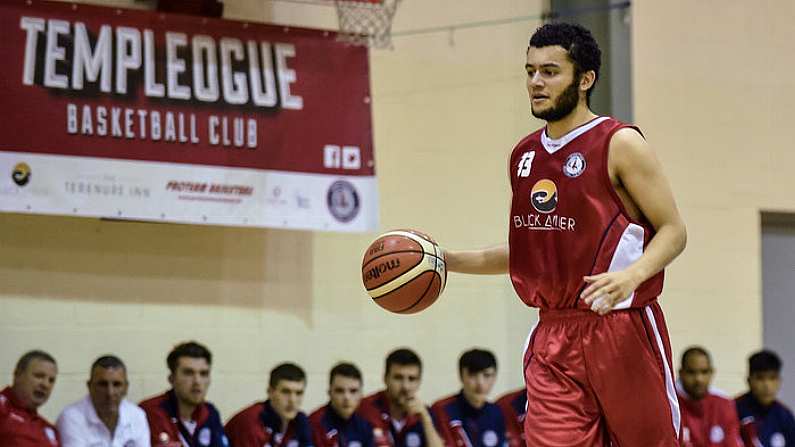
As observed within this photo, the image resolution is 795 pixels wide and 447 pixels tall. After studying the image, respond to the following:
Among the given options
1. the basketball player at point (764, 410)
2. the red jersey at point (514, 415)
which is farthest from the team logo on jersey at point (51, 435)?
the basketball player at point (764, 410)

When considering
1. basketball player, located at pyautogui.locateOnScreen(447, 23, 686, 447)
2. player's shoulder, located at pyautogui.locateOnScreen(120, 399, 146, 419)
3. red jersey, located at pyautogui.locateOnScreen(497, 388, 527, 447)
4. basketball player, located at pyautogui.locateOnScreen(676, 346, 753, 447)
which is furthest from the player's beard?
basketball player, located at pyautogui.locateOnScreen(676, 346, 753, 447)

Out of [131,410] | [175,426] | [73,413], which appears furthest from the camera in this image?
[175,426]

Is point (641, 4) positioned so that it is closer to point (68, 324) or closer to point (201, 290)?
point (201, 290)

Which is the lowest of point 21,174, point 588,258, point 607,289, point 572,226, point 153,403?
point 153,403

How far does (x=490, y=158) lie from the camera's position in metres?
9.69

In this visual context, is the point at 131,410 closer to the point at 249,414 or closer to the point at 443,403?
the point at 249,414

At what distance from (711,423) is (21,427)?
15.7 ft

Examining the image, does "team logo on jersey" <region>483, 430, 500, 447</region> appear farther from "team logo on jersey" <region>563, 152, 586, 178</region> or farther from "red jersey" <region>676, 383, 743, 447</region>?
"team logo on jersey" <region>563, 152, 586, 178</region>

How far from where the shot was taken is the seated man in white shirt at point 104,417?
8086 millimetres

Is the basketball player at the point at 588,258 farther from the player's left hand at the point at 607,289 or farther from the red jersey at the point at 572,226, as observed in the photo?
the player's left hand at the point at 607,289

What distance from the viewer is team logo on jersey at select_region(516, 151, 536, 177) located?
15.1 feet

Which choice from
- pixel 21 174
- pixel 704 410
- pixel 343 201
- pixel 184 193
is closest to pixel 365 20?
pixel 343 201

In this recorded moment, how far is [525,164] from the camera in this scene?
4629 mm

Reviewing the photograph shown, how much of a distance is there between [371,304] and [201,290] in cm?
→ 125
